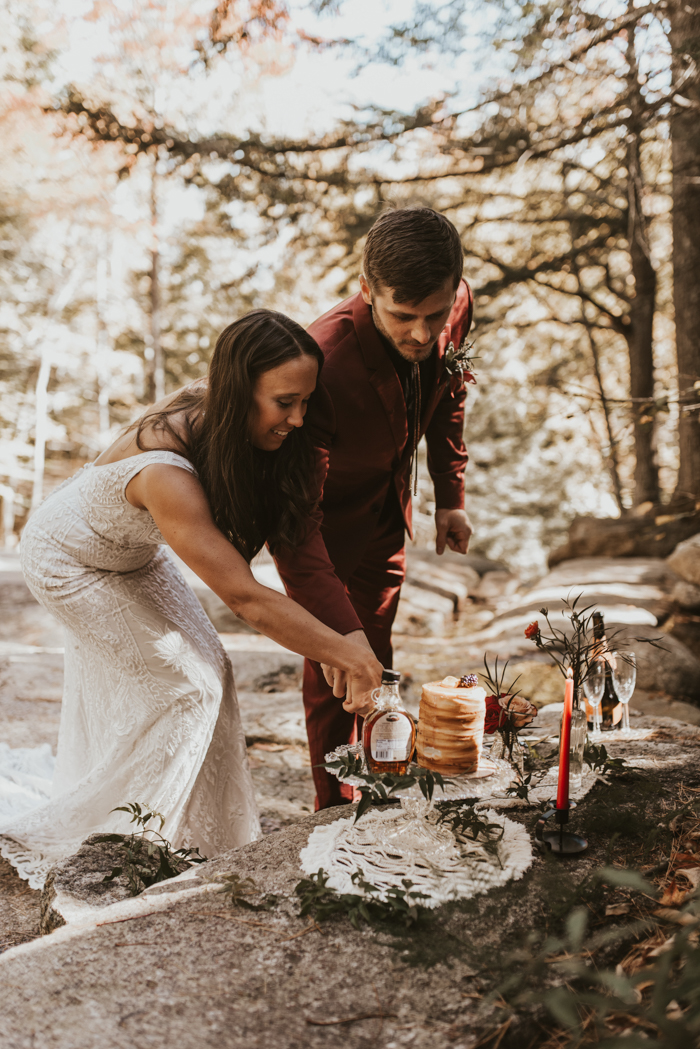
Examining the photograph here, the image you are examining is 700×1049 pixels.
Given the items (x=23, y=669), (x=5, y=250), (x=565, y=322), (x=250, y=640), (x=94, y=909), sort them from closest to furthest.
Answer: (x=94, y=909), (x=23, y=669), (x=250, y=640), (x=565, y=322), (x=5, y=250)

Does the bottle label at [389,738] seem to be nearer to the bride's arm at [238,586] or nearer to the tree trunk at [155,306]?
the bride's arm at [238,586]

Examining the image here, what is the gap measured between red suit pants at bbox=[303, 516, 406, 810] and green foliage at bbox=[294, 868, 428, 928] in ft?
3.39

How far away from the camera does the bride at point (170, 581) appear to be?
2.18 meters

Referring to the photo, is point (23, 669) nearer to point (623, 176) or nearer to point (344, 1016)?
point (344, 1016)

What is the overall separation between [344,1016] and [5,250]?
1529 centimetres

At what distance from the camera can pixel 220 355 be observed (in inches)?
87.3

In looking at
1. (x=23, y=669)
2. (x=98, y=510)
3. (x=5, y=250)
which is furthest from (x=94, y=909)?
(x=5, y=250)

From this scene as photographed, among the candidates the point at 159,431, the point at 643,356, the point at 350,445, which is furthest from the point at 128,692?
the point at 643,356

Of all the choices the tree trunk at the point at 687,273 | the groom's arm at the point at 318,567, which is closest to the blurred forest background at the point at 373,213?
the tree trunk at the point at 687,273

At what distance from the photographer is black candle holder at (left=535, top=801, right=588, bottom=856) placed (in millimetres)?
1740

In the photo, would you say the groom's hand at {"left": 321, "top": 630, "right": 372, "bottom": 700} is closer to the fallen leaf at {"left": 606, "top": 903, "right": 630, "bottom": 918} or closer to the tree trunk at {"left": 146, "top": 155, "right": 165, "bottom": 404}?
the fallen leaf at {"left": 606, "top": 903, "right": 630, "bottom": 918}

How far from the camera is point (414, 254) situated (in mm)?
2205

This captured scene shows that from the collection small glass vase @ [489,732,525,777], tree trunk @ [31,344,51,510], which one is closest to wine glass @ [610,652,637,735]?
small glass vase @ [489,732,525,777]

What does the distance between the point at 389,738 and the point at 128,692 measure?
4.00ft
